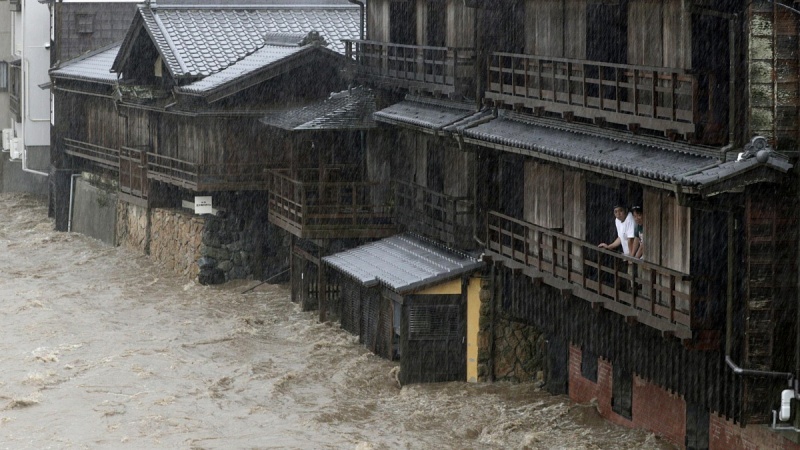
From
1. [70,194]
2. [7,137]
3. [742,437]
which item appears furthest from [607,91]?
[7,137]

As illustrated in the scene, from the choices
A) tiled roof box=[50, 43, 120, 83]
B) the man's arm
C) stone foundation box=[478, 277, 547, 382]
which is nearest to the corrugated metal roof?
stone foundation box=[478, 277, 547, 382]

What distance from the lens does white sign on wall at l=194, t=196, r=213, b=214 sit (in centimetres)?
3722

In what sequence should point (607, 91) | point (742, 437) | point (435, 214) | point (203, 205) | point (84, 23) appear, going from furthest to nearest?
point (84, 23)
point (203, 205)
point (435, 214)
point (607, 91)
point (742, 437)

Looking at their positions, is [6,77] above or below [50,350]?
above

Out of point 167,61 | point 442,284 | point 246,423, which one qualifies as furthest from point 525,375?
point 167,61

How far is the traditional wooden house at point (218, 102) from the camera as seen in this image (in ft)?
121

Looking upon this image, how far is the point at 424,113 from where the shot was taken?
29078 mm

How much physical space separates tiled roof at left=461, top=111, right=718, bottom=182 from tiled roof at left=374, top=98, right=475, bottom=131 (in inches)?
59.2

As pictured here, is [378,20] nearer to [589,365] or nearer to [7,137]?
[589,365]

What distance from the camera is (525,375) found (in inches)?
1061

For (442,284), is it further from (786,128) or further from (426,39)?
(786,128)

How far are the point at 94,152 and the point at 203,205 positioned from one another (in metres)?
10.3

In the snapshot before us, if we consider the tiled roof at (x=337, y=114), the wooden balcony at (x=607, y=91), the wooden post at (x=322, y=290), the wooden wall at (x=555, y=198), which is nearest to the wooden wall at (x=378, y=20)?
the tiled roof at (x=337, y=114)

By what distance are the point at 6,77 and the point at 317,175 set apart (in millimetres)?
28123
